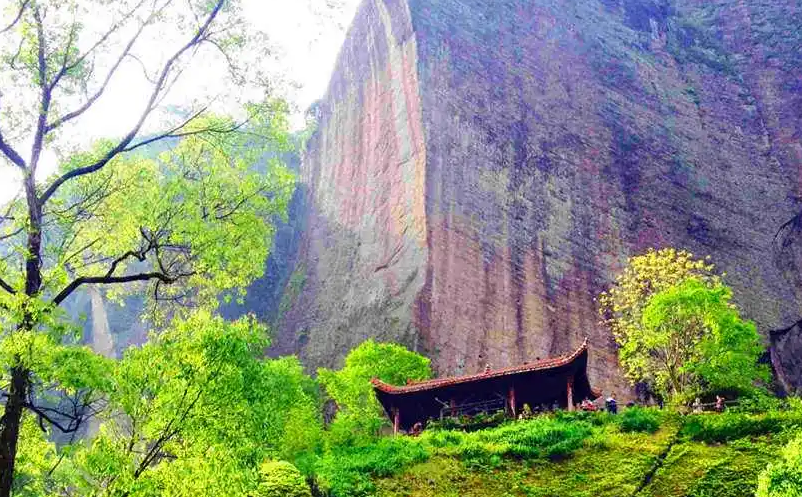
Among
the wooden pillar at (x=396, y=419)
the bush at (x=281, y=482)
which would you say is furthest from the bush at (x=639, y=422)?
the bush at (x=281, y=482)

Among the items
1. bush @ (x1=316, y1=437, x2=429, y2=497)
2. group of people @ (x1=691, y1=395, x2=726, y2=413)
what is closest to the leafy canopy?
bush @ (x1=316, y1=437, x2=429, y2=497)

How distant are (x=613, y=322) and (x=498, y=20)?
19.4 metres

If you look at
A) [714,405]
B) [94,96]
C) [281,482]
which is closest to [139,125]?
[94,96]

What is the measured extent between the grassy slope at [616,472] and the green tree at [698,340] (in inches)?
219

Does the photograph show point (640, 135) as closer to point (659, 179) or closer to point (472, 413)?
point (659, 179)

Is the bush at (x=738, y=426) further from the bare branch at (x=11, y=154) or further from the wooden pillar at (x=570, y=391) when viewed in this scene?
the bare branch at (x=11, y=154)

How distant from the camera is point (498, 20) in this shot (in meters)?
44.6

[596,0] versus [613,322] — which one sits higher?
[596,0]

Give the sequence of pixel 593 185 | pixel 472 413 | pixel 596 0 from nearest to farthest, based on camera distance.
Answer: pixel 472 413
pixel 593 185
pixel 596 0

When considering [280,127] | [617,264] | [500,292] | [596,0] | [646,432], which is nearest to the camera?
[280,127]

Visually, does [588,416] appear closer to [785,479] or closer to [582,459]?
[582,459]

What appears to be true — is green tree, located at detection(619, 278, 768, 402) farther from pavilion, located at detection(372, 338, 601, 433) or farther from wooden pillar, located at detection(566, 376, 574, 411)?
wooden pillar, located at detection(566, 376, 574, 411)

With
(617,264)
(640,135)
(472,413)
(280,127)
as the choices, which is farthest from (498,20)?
(280,127)

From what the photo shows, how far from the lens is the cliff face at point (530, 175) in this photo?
109ft
